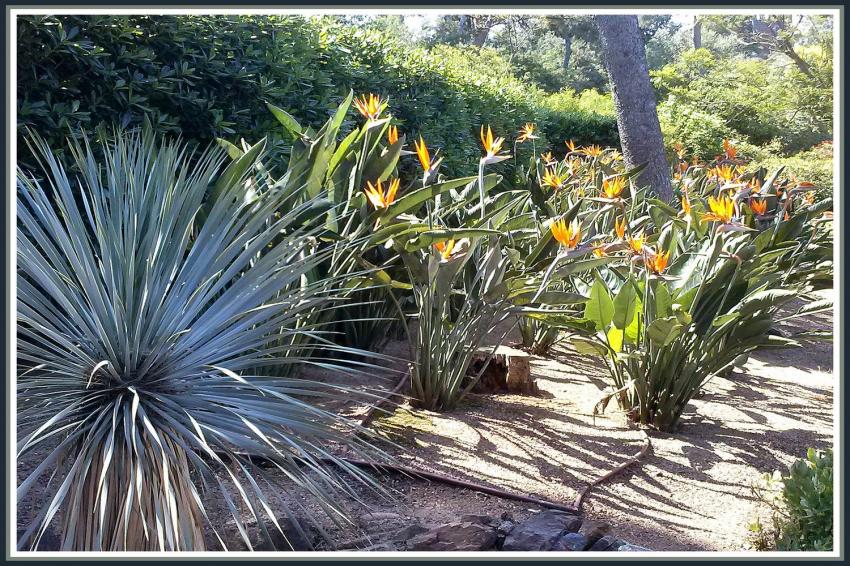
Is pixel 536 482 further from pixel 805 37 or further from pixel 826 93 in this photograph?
pixel 805 37

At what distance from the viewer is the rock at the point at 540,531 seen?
193cm

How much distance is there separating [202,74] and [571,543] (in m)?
2.79

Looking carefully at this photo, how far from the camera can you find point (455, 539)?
192 centimetres

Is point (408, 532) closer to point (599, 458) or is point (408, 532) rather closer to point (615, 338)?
point (599, 458)

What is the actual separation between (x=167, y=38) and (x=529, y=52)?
54.6 ft

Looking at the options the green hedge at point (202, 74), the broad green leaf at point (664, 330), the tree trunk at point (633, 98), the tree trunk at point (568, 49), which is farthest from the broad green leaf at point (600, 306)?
the tree trunk at point (568, 49)

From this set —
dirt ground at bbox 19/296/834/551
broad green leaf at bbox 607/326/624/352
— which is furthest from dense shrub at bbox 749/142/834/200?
broad green leaf at bbox 607/326/624/352

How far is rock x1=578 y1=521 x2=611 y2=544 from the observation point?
6.55ft

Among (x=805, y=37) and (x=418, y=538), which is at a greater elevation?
(x=805, y=37)

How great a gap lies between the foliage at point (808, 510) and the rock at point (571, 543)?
56cm

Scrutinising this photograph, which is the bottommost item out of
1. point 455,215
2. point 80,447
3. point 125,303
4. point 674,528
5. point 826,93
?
point 674,528

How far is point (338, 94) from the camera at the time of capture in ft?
15.5

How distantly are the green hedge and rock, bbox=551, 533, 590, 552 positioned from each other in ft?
7.45

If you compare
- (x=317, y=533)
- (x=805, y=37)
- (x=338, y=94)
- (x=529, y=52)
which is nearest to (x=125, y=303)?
(x=317, y=533)
